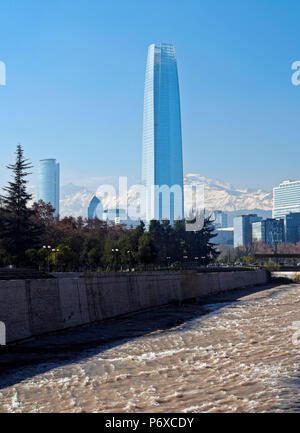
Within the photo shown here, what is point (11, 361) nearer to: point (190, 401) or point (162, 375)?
point (162, 375)

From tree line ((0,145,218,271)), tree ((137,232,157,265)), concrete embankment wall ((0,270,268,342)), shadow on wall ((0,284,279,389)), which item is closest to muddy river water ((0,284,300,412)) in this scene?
shadow on wall ((0,284,279,389))

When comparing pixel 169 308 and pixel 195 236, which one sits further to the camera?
pixel 195 236

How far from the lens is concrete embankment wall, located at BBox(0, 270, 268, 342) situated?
3691cm

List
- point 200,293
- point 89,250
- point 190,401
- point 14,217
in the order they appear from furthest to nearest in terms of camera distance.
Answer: point 89,250 < point 14,217 < point 200,293 < point 190,401

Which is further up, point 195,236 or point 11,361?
point 195,236

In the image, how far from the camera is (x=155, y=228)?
166 meters

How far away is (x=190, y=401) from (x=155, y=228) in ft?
473

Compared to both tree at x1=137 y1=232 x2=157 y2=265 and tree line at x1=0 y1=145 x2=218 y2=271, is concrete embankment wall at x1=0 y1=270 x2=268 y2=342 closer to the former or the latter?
tree line at x1=0 y1=145 x2=218 y2=271

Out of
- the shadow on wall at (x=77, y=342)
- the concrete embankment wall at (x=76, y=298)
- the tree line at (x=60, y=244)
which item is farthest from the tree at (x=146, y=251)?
the shadow on wall at (x=77, y=342)

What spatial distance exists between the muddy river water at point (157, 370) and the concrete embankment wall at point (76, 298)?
4.07 ft

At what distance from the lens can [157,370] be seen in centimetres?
2812

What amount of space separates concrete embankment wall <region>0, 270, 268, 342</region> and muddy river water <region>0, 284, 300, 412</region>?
4.07ft

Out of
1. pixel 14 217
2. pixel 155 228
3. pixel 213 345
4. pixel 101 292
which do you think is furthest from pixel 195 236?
pixel 213 345
